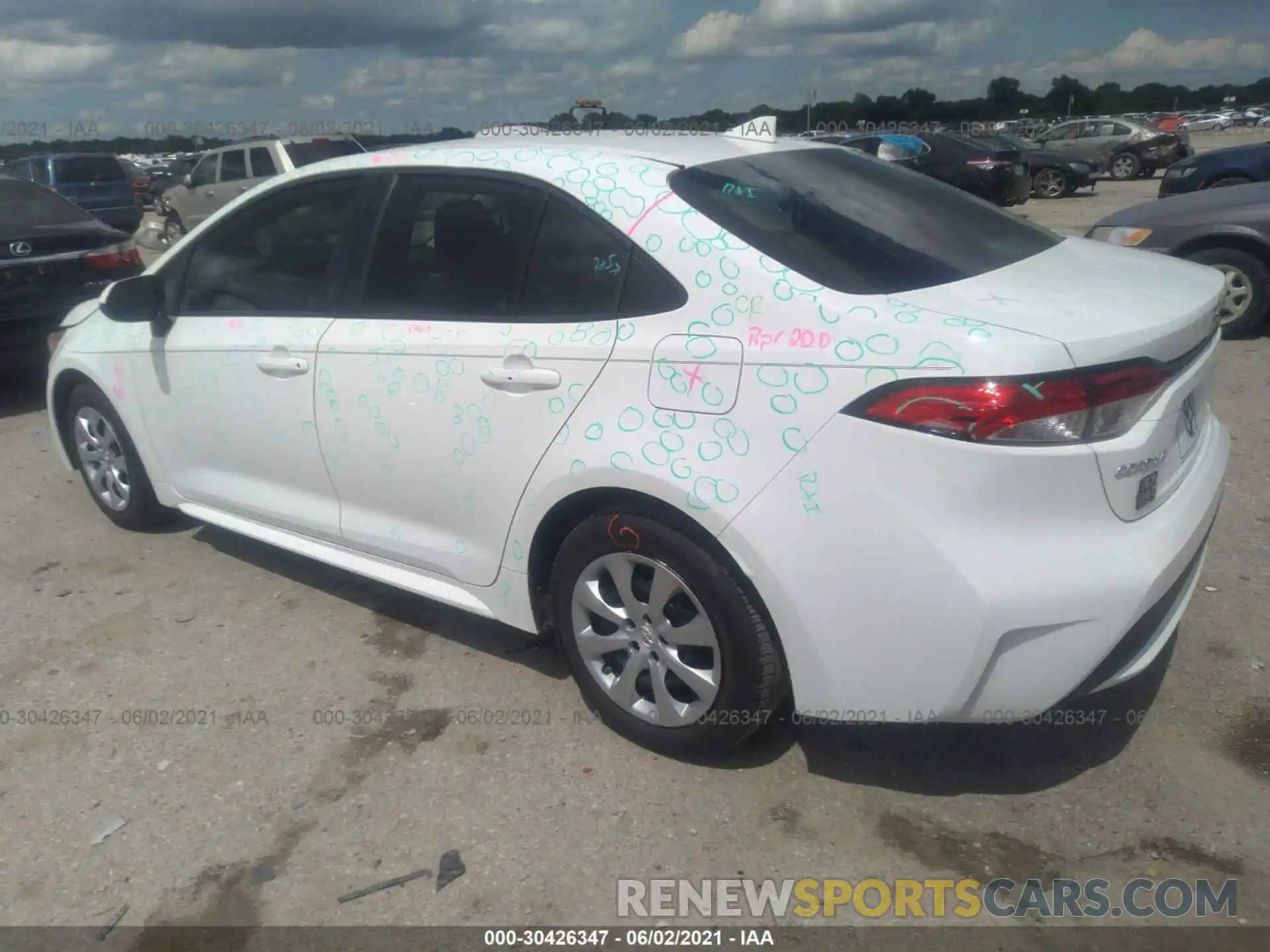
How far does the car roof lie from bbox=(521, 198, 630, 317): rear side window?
0.25 m

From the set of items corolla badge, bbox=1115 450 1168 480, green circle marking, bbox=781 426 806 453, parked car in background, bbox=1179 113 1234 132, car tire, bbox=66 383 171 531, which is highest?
parked car in background, bbox=1179 113 1234 132

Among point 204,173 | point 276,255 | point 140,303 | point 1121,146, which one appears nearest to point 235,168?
point 204,173

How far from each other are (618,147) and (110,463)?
307cm

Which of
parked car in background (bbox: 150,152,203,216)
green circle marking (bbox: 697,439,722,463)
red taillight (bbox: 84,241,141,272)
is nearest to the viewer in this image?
green circle marking (bbox: 697,439,722,463)

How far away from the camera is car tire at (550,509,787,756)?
8.64 feet

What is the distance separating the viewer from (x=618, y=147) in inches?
122

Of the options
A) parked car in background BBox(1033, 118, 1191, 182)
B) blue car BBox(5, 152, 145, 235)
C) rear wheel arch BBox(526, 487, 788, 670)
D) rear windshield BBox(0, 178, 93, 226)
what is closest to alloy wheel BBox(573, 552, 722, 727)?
rear wheel arch BBox(526, 487, 788, 670)

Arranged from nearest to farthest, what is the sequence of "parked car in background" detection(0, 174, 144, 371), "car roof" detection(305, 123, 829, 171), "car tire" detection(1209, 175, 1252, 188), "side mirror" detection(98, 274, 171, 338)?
"car roof" detection(305, 123, 829, 171), "side mirror" detection(98, 274, 171, 338), "parked car in background" detection(0, 174, 144, 371), "car tire" detection(1209, 175, 1252, 188)

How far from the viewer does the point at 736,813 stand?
277 centimetres

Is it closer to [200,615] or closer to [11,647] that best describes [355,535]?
[200,615]

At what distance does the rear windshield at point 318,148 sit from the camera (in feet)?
46.8

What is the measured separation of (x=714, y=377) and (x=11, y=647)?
10.1 ft

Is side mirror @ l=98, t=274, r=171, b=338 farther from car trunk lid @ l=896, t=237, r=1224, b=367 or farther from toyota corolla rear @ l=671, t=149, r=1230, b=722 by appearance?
car trunk lid @ l=896, t=237, r=1224, b=367

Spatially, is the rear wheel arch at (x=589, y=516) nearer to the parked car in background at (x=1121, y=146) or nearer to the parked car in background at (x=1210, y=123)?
the parked car in background at (x=1121, y=146)
